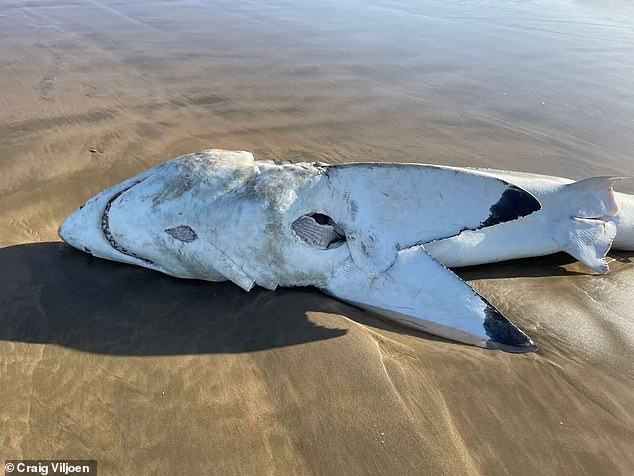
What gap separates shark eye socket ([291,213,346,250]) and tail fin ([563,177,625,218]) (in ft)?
7.02

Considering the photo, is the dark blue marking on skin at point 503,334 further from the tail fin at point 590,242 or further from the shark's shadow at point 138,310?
the tail fin at point 590,242

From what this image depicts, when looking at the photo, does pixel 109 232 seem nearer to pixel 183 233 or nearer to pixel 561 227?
pixel 183 233

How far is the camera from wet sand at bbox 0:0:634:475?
8.97 feet

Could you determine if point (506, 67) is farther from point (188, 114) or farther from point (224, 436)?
point (224, 436)

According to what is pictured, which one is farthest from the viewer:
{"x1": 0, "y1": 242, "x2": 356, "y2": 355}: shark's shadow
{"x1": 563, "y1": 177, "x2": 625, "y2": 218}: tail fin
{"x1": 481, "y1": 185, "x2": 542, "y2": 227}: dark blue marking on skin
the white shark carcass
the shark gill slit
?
{"x1": 563, "y1": 177, "x2": 625, "y2": 218}: tail fin

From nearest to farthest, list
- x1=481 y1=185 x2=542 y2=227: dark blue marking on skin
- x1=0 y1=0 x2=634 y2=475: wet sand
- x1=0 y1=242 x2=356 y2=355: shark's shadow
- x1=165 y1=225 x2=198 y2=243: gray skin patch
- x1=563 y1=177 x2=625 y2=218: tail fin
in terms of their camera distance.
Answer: x1=0 y1=0 x2=634 y2=475: wet sand < x1=481 y1=185 x2=542 y2=227: dark blue marking on skin < x1=0 y1=242 x2=356 y2=355: shark's shadow < x1=165 y1=225 x2=198 y2=243: gray skin patch < x1=563 y1=177 x2=625 y2=218: tail fin

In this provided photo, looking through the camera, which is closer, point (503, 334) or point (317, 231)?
point (503, 334)

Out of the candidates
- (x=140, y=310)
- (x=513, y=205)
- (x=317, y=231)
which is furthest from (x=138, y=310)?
(x=513, y=205)

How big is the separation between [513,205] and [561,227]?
4.53ft

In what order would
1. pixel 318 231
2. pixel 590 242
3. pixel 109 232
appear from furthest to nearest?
pixel 590 242
pixel 109 232
pixel 318 231

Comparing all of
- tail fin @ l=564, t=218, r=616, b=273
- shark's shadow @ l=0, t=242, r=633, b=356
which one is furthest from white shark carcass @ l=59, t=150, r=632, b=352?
tail fin @ l=564, t=218, r=616, b=273

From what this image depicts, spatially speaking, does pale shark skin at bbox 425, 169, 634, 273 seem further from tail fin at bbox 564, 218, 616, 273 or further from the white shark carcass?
the white shark carcass

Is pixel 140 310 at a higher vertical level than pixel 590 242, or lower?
lower

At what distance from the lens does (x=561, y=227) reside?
4312 mm
